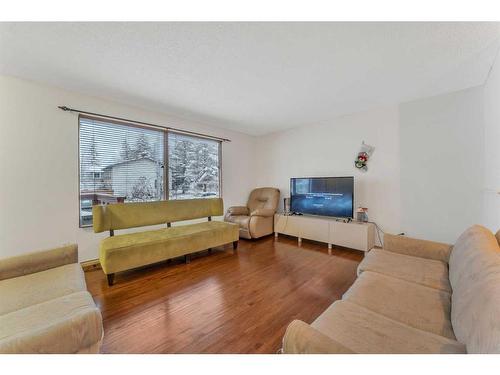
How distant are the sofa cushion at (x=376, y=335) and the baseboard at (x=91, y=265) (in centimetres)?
303

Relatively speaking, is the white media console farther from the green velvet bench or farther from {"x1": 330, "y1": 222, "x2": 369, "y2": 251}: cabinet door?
the green velvet bench

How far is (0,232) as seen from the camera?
223cm

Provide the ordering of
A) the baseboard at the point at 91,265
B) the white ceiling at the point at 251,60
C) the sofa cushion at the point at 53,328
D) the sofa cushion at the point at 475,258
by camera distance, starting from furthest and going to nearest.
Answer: the baseboard at the point at 91,265 < the white ceiling at the point at 251,60 < the sofa cushion at the point at 475,258 < the sofa cushion at the point at 53,328

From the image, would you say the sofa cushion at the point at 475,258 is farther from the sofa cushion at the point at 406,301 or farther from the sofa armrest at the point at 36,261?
the sofa armrest at the point at 36,261

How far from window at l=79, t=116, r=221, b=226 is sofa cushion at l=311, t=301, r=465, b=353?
10.5 ft

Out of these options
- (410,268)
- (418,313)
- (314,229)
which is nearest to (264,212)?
(314,229)

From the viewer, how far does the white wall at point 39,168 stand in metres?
2.26

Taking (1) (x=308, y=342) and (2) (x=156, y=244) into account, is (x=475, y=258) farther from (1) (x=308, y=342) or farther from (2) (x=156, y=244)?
(2) (x=156, y=244)

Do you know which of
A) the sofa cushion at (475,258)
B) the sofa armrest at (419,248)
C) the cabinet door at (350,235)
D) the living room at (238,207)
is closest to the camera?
the sofa cushion at (475,258)

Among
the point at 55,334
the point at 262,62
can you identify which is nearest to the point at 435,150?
→ the point at 262,62

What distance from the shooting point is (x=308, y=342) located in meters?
0.75

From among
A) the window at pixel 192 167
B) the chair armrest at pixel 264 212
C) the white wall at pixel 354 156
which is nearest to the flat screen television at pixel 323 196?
the white wall at pixel 354 156

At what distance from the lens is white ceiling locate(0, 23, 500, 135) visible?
5.03 feet

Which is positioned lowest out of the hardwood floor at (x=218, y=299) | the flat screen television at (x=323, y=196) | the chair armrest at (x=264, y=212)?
the hardwood floor at (x=218, y=299)
